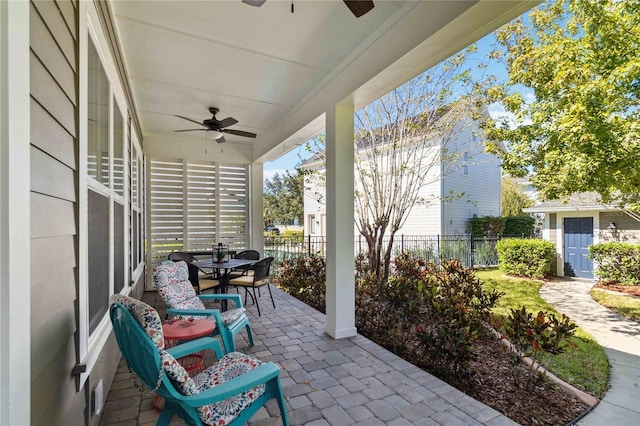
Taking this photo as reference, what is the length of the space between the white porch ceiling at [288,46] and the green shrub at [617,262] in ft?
26.2

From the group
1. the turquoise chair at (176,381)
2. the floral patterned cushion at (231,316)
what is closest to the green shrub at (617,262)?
the floral patterned cushion at (231,316)

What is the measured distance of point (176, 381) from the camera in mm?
1617

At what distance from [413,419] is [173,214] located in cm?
600

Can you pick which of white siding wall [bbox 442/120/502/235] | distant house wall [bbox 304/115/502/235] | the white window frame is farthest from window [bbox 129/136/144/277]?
white siding wall [bbox 442/120/502/235]

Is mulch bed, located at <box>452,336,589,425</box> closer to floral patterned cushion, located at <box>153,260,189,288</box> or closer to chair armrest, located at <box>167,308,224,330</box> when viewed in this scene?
chair armrest, located at <box>167,308,224,330</box>

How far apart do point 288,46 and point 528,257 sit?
29.5 ft

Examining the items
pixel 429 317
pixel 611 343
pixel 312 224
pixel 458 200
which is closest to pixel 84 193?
pixel 429 317

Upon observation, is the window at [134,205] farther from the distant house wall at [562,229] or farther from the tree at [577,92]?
the distant house wall at [562,229]

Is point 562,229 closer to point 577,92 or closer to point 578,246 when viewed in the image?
point 578,246

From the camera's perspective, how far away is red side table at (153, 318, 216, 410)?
8.78ft

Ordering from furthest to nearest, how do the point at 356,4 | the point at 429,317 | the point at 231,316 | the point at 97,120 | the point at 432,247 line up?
1. the point at 432,247
2. the point at 429,317
3. the point at 231,316
4. the point at 97,120
5. the point at 356,4

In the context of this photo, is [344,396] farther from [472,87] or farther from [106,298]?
[472,87]

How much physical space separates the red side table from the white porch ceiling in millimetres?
2700

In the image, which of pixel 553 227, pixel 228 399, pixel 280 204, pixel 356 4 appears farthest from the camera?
pixel 280 204
